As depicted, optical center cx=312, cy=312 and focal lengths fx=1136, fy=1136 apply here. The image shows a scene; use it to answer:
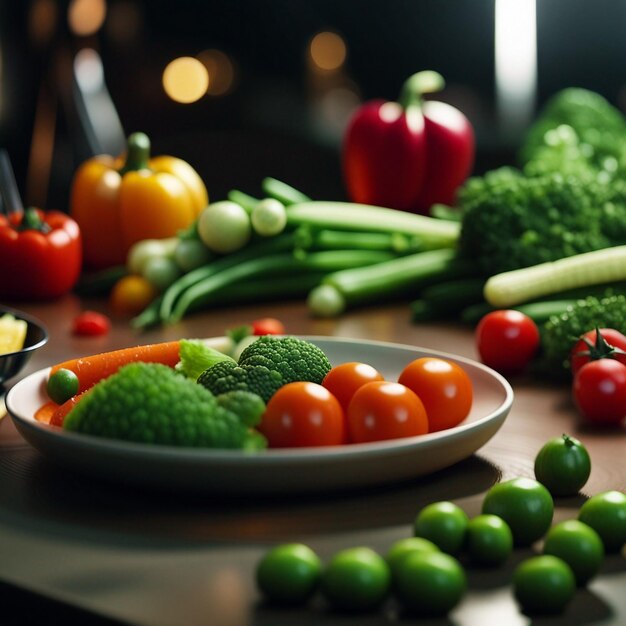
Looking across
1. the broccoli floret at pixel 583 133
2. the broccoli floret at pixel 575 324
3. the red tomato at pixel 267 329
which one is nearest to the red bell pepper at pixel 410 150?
the broccoli floret at pixel 583 133

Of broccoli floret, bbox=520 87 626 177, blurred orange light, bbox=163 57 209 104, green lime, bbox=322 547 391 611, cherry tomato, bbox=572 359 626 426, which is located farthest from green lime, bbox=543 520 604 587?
blurred orange light, bbox=163 57 209 104

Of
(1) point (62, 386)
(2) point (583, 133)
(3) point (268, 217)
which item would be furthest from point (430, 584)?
(2) point (583, 133)

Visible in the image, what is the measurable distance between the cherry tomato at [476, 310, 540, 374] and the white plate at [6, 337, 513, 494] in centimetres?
55

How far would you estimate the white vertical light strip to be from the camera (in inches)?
187

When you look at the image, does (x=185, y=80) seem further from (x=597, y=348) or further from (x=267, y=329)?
(x=597, y=348)

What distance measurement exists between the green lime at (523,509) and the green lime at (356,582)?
179 mm

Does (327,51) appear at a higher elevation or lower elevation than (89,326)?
higher

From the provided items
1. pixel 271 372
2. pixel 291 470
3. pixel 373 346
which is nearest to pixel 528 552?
pixel 291 470

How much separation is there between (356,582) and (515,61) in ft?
13.7

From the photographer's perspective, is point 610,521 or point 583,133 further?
point 583,133

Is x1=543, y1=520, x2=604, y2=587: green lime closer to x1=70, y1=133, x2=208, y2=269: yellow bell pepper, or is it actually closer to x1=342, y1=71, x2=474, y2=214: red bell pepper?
x1=70, y1=133, x2=208, y2=269: yellow bell pepper

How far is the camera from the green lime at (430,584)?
88 cm

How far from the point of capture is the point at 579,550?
36.9 inches

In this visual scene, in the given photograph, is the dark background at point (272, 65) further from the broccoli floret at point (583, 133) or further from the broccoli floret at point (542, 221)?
the broccoli floret at point (542, 221)
